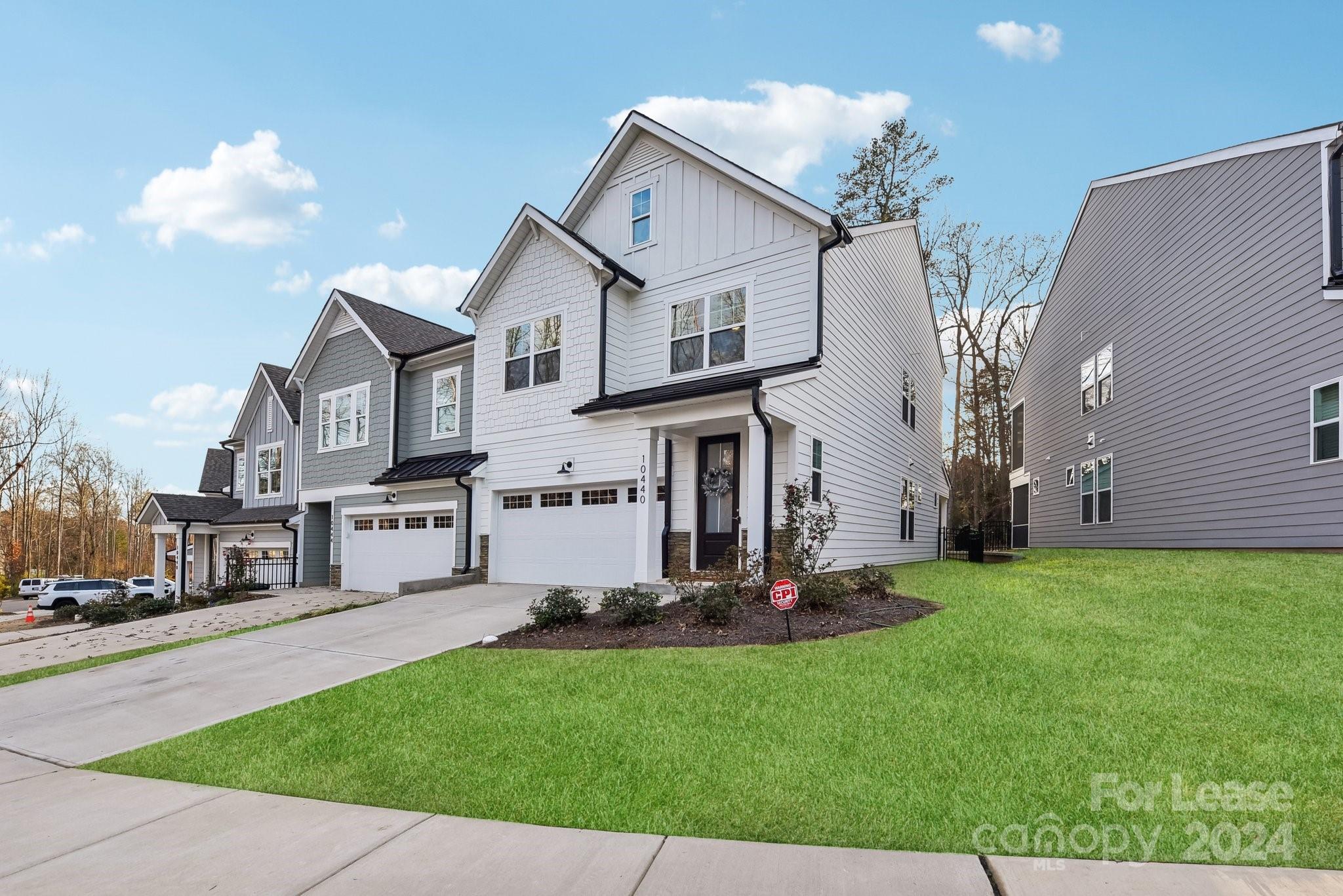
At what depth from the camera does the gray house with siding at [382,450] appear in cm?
1641

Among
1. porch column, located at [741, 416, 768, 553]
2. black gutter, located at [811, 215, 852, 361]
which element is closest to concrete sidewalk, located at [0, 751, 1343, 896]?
porch column, located at [741, 416, 768, 553]

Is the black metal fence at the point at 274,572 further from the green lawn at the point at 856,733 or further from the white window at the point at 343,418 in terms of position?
the green lawn at the point at 856,733

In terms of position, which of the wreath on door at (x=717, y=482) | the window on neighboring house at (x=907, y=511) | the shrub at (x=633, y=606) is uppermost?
the wreath on door at (x=717, y=482)

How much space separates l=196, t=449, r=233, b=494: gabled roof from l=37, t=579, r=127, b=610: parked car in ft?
16.3

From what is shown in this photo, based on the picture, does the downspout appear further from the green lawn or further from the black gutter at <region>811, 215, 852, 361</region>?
the black gutter at <region>811, 215, 852, 361</region>

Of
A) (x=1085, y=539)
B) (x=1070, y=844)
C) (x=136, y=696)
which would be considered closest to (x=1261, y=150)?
(x=1085, y=539)

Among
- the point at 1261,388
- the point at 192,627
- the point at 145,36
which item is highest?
the point at 145,36

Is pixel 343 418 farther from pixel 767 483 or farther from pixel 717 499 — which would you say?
pixel 767 483

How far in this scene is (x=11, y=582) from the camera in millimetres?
35125

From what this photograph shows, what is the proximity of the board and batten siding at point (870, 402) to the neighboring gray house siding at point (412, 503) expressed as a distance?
7.81 metres

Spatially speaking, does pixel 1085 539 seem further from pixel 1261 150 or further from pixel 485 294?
pixel 485 294

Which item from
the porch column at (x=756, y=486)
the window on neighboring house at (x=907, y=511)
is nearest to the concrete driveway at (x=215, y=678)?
the porch column at (x=756, y=486)

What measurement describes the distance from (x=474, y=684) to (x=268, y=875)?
320 centimetres

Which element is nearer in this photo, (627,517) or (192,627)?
(192,627)
